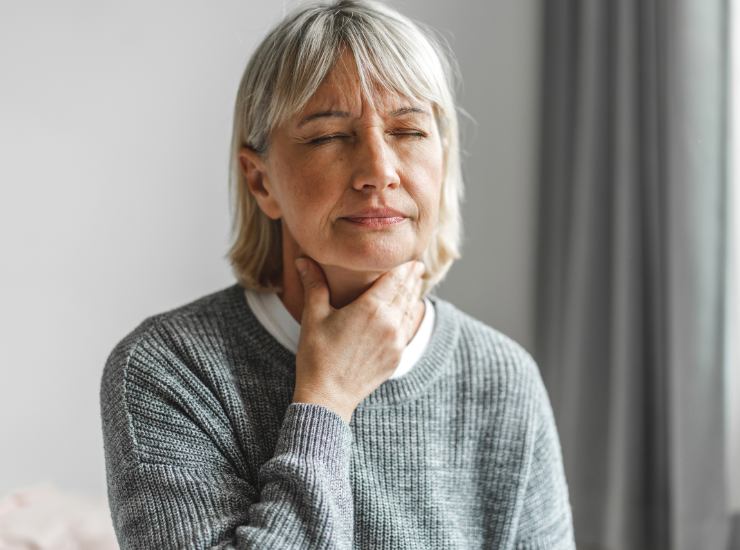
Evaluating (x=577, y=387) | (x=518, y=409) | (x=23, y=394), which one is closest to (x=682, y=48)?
(x=577, y=387)

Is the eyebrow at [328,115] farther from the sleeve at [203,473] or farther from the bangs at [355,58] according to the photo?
the sleeve at [203,473]

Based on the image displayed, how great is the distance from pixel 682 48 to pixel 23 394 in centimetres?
182

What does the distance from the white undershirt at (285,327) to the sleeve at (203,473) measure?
14 cm

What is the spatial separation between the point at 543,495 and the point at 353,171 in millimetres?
571

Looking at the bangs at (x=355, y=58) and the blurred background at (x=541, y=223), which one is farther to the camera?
the blurred background at (x=541, y=223)

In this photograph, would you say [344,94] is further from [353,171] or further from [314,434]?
[314,434]

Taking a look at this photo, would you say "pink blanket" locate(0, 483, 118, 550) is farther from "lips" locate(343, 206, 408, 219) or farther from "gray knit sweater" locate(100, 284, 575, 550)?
"lips" locate(343, 206, 408, 219)

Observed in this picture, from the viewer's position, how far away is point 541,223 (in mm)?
2662

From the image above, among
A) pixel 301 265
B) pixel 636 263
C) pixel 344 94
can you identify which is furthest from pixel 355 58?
pixel 636 263

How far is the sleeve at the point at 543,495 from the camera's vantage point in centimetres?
136

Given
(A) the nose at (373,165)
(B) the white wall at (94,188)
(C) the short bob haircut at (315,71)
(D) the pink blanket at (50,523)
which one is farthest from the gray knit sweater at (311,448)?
(B) the white wall at (94,188)

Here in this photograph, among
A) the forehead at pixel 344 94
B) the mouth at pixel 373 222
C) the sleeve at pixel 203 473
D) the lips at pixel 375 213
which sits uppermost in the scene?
the forehead at pixel 344 94

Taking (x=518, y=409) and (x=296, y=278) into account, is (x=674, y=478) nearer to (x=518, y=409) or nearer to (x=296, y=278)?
(x=518, y=409)

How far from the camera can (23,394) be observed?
2359 mm
